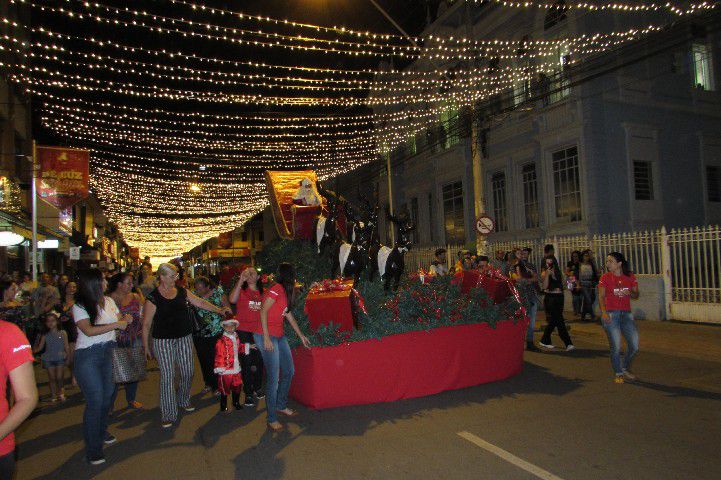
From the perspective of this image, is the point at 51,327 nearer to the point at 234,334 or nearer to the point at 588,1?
the point at 234,334

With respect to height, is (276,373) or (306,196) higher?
(306,196)

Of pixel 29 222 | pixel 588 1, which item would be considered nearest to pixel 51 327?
pixel 29 222

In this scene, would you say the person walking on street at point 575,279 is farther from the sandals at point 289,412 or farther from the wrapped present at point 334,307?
the sandals at point 289,412

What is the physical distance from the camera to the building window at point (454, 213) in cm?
2266

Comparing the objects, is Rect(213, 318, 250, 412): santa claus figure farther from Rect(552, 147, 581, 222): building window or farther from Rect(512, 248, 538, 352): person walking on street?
Rect(552, 147, 581, 222): building window

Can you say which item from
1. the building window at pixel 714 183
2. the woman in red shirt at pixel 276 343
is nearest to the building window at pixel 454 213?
the building window at pixel 714 183

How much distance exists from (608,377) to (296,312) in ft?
14.0

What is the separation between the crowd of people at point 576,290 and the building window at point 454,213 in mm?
7906

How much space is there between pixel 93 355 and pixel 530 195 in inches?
654

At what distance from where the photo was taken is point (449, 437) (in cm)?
520

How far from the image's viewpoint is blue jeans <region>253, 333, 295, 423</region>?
19.2ft

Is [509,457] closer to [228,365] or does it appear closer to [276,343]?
[276,343]

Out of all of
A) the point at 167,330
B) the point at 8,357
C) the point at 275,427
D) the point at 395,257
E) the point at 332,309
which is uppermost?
the point at 395,257

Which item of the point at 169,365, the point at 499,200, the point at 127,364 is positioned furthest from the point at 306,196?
the point at 499,200
